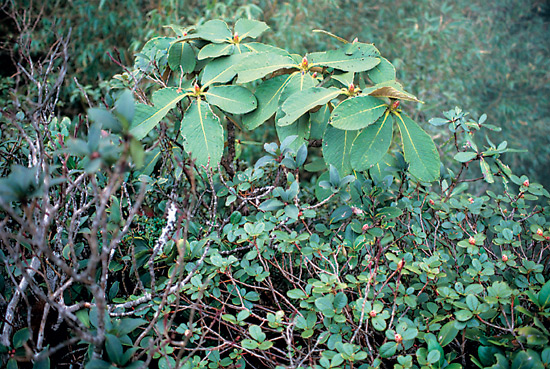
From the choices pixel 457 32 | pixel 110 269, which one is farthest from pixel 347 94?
pixel 457 32

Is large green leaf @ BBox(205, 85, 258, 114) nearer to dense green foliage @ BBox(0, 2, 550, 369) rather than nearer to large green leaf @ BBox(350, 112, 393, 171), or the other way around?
dense green foliage @ BBox(0, 2, 550, 369)

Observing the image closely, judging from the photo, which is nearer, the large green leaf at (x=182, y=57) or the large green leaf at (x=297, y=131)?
the large green leaf at (x=297, y=131)

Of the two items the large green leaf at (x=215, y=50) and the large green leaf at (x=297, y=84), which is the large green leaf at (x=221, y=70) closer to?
the large green leaf at (x=215, y=50)

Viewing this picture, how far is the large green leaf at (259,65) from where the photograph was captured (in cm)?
111

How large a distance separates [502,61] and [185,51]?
4495 mm

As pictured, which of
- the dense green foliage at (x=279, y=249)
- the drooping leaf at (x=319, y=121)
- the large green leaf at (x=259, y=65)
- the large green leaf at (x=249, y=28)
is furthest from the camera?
the large green leaf at (x=249, y=28)

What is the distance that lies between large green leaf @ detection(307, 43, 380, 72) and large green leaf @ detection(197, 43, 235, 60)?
0.26 meters

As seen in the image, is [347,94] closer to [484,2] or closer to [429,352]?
[429,352]

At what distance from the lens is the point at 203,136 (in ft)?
3.56

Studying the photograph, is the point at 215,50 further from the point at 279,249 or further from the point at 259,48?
the point at 279,249

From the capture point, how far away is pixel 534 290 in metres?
0.90

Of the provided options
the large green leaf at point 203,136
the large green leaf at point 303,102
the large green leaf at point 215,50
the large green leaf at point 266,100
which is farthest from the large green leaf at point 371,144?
the large green leaf at point 215,50

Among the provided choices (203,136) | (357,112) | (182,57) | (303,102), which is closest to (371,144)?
(357,112)

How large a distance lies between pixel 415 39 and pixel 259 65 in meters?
3.04
